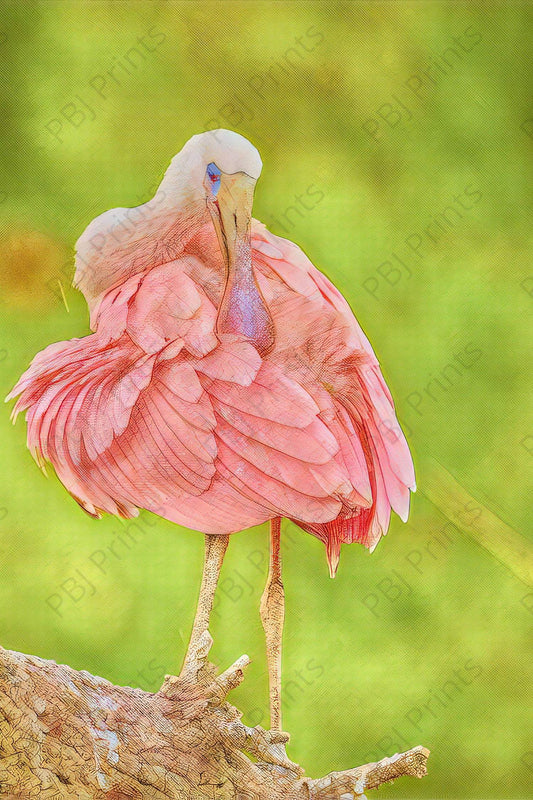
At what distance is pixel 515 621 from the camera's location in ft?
7.63

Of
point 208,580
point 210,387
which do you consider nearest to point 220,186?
point 210,387

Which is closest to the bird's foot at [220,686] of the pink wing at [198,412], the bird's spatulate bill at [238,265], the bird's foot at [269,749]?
the bird's foot at [269,749]

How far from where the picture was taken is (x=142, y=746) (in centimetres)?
177

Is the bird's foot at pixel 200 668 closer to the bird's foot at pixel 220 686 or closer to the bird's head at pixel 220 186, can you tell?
the bird's foot at pixel 220 686

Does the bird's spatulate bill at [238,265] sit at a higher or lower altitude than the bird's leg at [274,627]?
higher

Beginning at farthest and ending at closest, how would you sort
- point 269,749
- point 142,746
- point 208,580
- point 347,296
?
point 347,296 < point 208,580 < point 269,749 < point 142,746

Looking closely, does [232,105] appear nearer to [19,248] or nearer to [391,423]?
[19,248]

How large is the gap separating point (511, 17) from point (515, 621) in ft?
5.03

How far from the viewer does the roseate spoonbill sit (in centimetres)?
202

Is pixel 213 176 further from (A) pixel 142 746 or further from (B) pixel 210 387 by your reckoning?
(A) pixel 142 746

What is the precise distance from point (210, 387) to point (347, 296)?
0.47 m

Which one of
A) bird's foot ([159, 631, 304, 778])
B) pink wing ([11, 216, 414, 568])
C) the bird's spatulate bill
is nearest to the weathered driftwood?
bird's foot ([159, 631, 304, 778])

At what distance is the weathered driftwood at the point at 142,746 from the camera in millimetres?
1643

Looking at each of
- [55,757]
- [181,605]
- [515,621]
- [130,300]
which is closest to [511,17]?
[130,300]
